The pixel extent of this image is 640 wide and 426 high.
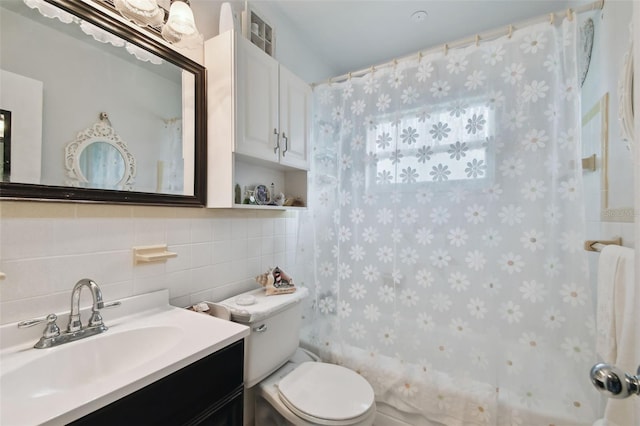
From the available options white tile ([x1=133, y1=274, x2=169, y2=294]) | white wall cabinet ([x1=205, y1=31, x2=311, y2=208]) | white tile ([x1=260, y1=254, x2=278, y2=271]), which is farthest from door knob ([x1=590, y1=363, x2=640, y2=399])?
white tile ([x1=260, y1=254, x2=278, y2=271])

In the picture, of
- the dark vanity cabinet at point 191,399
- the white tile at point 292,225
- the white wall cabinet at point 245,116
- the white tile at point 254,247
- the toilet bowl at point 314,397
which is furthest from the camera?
the white tile at point 292,225

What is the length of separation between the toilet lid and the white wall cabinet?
2.97ft

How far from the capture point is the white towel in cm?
81

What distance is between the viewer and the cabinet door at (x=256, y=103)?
1.29 meters

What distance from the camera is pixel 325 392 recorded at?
129cm

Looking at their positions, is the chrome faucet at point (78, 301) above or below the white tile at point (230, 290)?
above

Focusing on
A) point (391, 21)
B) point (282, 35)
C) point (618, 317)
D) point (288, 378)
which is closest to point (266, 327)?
point (288, 378)

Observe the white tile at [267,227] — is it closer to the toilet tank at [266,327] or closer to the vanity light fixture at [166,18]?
the toilet tank at [266,327]

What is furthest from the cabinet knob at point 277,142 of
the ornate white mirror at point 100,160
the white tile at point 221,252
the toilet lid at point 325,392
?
the toilet lid at point 325,392

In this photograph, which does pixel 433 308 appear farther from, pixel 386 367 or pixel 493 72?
pixel 493 72

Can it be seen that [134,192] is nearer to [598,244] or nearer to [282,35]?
[282,35]

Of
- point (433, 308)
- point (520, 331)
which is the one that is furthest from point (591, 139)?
point (433, 308)

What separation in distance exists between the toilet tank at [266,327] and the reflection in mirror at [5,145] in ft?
2.82

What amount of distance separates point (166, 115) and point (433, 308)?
64.1 inches
